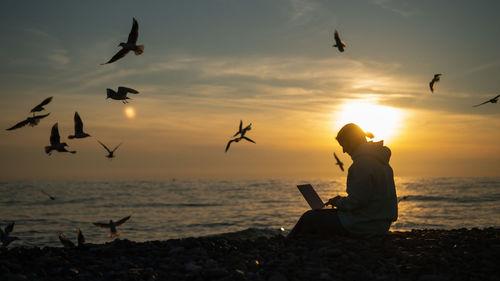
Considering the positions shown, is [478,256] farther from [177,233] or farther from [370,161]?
[177,233]

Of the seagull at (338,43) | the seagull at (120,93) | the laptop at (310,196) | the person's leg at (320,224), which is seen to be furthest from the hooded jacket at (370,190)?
the seagull at (338,43)

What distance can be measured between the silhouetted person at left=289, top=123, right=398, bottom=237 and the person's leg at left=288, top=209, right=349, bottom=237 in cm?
13

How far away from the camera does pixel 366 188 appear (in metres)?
5.98

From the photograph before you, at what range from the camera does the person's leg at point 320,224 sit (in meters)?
6.74

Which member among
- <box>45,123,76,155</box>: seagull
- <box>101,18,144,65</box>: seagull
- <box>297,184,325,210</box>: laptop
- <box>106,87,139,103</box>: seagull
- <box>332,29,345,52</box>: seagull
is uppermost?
<box>332,29,345,52</box>: seagull

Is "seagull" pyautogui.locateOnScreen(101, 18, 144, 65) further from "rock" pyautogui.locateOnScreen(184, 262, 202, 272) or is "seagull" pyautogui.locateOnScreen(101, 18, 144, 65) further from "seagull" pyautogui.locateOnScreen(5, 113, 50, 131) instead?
"rock" pyautogui.locateOnScreen(184, 262, 202, 272)

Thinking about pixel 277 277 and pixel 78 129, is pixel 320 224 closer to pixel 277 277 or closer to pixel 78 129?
pixel 277 277

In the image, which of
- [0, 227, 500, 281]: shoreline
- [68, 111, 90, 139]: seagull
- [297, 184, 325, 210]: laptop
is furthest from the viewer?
[68, 111, 90, 139]: seagull

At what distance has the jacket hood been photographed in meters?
6.00

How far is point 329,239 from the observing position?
22.0 feet

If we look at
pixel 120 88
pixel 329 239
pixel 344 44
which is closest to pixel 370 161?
pixel 329 239

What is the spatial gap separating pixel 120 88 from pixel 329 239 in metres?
6.00

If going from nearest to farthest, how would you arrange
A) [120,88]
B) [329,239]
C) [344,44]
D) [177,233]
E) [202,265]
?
[202,265]
[329,239]
[120,88]
[344,44]
[177,233]

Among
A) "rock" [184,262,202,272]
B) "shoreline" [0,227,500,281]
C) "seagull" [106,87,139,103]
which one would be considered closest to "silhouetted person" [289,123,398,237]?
"shoreline" [0,227,500,281]
